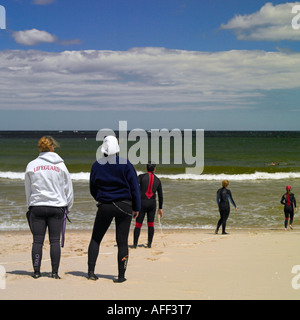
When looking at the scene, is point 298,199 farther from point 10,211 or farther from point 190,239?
point 10,211

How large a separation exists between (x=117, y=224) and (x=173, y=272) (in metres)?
1.18

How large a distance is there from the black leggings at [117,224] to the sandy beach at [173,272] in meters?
0.30

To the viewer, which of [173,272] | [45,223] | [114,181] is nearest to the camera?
[114,181]

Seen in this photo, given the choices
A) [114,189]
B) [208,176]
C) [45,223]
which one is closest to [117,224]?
[114,189]

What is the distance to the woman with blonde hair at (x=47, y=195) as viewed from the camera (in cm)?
477

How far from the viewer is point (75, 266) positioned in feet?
19.8

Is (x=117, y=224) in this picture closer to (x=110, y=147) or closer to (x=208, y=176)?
(x=110, y=147)

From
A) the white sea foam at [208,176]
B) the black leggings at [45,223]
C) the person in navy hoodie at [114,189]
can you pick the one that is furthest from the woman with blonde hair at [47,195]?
the white sea foam at [208,176]

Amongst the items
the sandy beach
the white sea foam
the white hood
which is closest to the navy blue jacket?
the white hood

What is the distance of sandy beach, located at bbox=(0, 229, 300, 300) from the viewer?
14.2 ft

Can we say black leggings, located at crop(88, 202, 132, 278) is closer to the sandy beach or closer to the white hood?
the sandy beach

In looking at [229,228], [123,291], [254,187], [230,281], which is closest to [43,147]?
[123,291]

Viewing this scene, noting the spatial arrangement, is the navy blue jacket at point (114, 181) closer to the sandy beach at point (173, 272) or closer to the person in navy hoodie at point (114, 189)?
the person in navy hoodie at point (114, 189)

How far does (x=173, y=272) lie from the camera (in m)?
5.47
